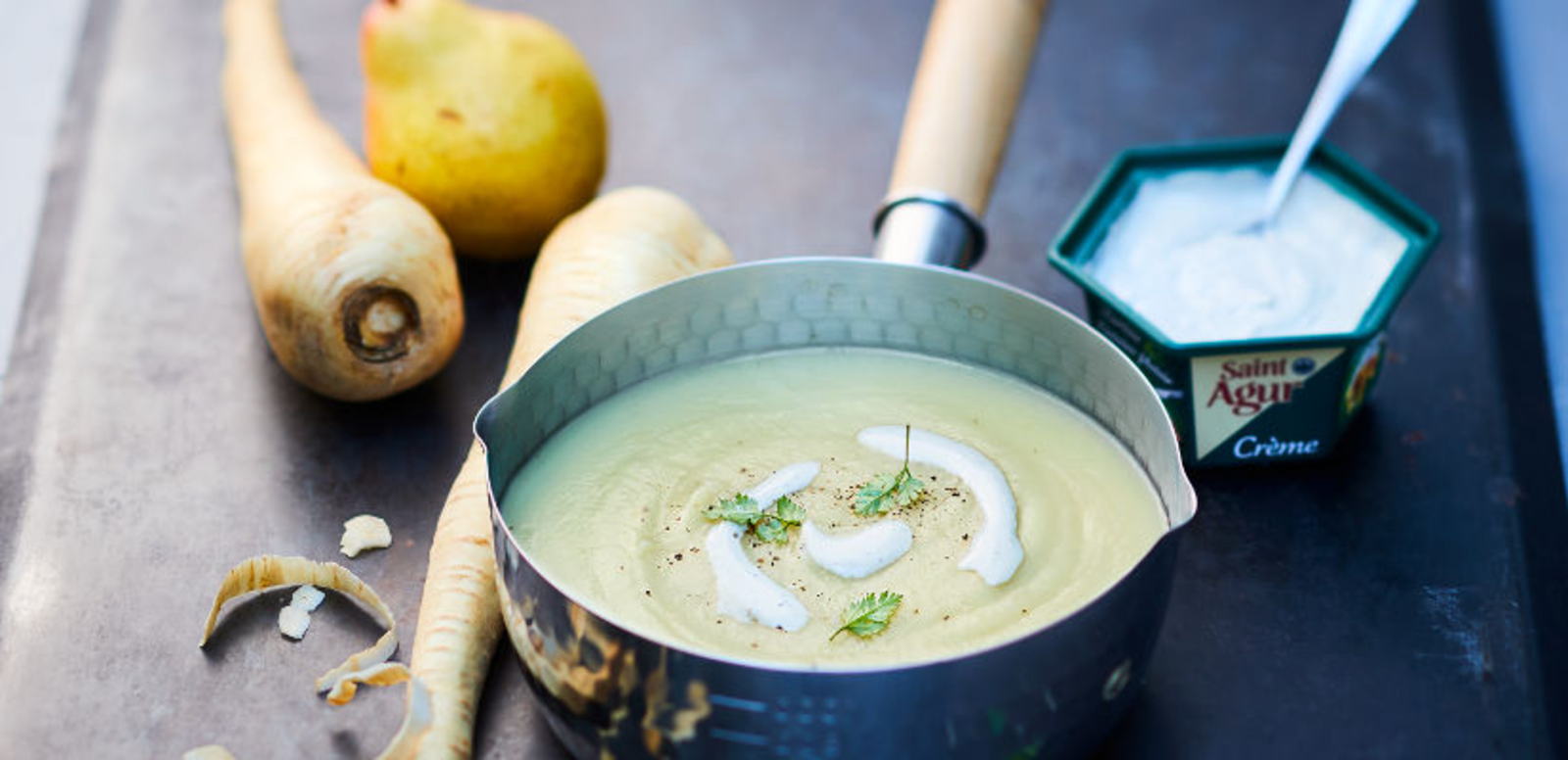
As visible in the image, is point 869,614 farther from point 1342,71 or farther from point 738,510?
point 1342,71

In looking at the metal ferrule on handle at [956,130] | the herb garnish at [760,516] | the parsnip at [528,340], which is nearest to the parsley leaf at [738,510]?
the herb garnish at [760,516]

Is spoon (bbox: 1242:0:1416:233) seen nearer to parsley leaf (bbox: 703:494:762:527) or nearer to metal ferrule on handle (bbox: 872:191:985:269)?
metal ferrule on handle (bbox: 872:191:985:269)

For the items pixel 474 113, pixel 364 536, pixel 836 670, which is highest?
pixel 836 670

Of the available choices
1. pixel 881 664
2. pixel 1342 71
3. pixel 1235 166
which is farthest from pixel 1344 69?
pixel 881 664

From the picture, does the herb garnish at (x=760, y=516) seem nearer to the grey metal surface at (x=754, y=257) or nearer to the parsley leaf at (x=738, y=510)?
the parsley leaf at (x=738, y=510)

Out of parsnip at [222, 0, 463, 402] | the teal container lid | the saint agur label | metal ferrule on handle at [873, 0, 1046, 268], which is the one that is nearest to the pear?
parsnip at [222, 0, 463, 402]

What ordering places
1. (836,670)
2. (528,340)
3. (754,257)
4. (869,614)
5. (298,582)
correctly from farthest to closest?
1. (754,257)
2. (528,340)
3. (298,582)
4. (869,614)
5. (836,670)

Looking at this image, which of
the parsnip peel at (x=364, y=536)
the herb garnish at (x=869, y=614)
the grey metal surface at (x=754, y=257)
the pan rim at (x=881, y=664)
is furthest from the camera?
the parsnip peel at (x=364, y=536)

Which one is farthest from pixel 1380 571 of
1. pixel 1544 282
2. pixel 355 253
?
pixel 355 253
